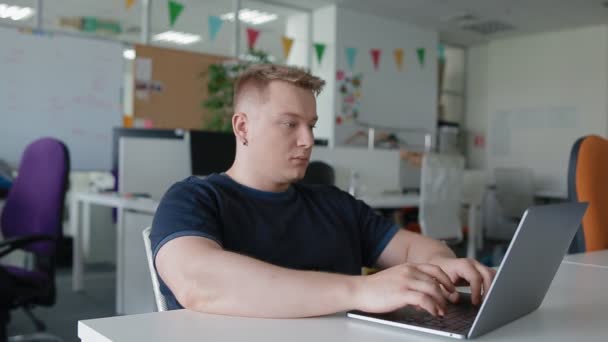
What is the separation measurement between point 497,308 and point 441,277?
0.10 metres

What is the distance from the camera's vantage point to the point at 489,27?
25.3ft

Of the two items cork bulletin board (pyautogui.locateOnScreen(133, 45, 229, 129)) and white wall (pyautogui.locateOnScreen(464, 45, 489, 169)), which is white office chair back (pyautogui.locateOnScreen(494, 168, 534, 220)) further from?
cork bulletin board (pyautogui.locateOnScreen(133, 45, 229, 129))

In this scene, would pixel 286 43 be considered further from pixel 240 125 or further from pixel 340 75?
pixel 240 125

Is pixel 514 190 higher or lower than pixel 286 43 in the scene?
lower

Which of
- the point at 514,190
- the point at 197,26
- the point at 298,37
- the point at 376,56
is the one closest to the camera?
the point at 197,26

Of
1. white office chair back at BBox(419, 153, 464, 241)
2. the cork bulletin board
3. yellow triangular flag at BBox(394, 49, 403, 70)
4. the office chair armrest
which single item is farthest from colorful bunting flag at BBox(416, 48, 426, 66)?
the office chair armrest

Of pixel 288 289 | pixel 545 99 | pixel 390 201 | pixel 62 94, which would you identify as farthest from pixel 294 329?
pixel 545 99

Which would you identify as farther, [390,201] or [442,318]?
[390,201]

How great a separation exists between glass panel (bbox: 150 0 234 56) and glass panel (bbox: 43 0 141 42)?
22cm

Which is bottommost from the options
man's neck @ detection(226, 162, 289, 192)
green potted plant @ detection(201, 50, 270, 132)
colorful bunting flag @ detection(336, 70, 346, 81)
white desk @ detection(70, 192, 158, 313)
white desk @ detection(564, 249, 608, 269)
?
white desk @ detection(70, 192, 158, 313)

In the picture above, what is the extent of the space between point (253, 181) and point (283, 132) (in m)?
0.12

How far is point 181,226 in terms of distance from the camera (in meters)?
0.92

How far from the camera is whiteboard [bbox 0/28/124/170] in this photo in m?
4.80

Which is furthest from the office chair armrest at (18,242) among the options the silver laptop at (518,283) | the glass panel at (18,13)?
the glass panel at (18,13)
